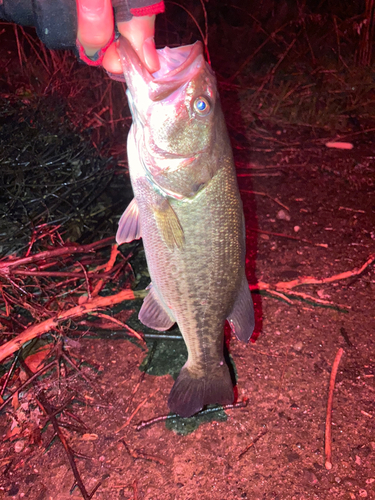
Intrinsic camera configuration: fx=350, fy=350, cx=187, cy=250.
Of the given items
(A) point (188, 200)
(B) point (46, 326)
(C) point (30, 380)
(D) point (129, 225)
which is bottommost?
(C) point (30, 380)

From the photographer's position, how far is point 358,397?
2543 millimetres

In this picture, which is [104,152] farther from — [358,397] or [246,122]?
[358,397]

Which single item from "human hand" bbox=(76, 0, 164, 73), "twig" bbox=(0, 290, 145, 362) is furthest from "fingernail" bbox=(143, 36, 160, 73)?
"twig" bbox=(0, 290, 145, 362)

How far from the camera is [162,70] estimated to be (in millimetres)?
1723

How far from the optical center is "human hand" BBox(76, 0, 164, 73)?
153 centimetres

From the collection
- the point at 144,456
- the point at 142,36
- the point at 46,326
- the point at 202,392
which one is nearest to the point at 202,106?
the point at 142,36

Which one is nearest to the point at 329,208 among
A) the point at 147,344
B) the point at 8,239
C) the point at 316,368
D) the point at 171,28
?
the point at 316,368

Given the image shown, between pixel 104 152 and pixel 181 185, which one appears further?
pixel 104 152

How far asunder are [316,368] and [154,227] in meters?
1.78

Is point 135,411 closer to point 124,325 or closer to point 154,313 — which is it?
point 124,325

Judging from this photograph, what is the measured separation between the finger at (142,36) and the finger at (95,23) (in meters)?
0.11

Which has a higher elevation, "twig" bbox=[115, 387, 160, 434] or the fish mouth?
the fish mouth

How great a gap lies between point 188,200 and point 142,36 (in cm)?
79

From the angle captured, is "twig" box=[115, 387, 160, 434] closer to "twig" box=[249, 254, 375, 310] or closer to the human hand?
"twig" box=[249, 254, 375, 310]
